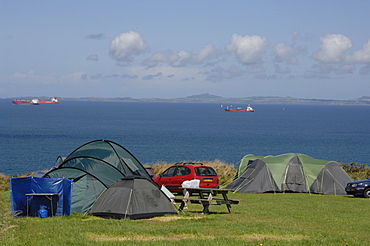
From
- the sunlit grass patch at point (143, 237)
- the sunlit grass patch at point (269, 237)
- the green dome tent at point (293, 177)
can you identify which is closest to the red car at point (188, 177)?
the green dome tent at point (293, 177)

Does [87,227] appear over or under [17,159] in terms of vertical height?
over

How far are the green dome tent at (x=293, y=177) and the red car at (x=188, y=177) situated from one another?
2.88 metres

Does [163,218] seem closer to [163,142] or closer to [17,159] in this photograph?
[17,159]

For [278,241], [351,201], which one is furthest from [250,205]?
[278,241]

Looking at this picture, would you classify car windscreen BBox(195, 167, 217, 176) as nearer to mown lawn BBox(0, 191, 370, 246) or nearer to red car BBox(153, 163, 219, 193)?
red car BBox(153, 163, 219, 193)

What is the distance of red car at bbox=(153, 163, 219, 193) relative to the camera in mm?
24531

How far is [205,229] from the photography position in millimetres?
13000

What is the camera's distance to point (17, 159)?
5681 cm

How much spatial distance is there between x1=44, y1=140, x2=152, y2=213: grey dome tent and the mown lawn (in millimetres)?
1292

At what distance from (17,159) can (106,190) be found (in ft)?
144

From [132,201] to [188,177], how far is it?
9.40m

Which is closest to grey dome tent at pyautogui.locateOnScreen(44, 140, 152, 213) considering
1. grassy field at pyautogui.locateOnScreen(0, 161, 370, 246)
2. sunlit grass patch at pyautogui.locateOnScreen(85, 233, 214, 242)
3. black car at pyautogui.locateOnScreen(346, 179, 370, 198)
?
grassy field at pyautogui.locateOnScreen(0, 161, 370, 246)

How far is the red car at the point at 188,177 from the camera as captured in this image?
24.5m

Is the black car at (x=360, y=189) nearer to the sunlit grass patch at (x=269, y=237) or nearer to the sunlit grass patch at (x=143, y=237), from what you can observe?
the sunlit grass patch at (x=269, y=237)
